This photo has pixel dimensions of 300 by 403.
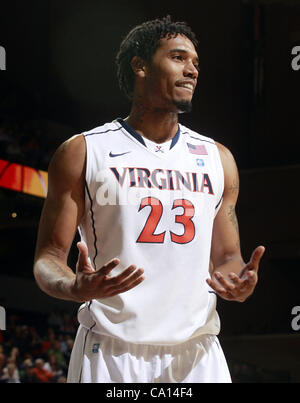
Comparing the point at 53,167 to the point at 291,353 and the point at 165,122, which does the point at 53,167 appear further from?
the point at 291,353

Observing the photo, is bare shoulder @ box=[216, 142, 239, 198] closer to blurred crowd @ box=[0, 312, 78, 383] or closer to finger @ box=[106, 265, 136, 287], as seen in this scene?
finger @ box=[106, 265, 136, 287]

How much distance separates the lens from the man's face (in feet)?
7.91

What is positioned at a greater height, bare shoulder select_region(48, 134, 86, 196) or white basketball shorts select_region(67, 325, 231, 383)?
bare shoulder select_region(48, 134, 86, 196)

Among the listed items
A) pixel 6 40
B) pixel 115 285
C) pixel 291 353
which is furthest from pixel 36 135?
pixel 115 285

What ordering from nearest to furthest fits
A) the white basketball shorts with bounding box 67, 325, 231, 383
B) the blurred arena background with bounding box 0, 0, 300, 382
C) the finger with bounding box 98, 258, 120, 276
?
1. the finger with bounding box 98, 258, 120, 276
2. the white basketball shorts with bounding box 67, 325, 231, 383
3. the blurred arena background with bounding box 0, 0, 300, 382

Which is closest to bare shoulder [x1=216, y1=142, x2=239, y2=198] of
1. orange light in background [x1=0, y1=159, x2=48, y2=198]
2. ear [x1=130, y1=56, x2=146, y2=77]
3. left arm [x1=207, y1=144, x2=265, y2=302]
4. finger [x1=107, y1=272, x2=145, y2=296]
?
left arm [x1=207, y1=144, x2=265, y2=302]

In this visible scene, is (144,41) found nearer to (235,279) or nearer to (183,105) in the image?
(183,105)

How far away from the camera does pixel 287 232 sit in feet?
30.7

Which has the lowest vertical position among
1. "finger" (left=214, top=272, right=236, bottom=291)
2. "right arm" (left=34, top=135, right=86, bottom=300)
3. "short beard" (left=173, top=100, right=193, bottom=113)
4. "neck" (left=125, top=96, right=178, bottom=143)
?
"finger" (left=214, top=272, right=236, bottom=291)

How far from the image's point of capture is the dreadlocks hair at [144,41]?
254cm

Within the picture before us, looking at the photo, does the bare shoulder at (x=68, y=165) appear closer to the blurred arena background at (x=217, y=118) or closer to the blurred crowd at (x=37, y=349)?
the blurred crowd at (x=37, y=349)

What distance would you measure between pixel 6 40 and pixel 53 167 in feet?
28.4

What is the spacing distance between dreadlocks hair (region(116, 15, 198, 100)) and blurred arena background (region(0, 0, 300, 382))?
5.56 meters

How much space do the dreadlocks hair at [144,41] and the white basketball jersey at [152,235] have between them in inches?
15.3
